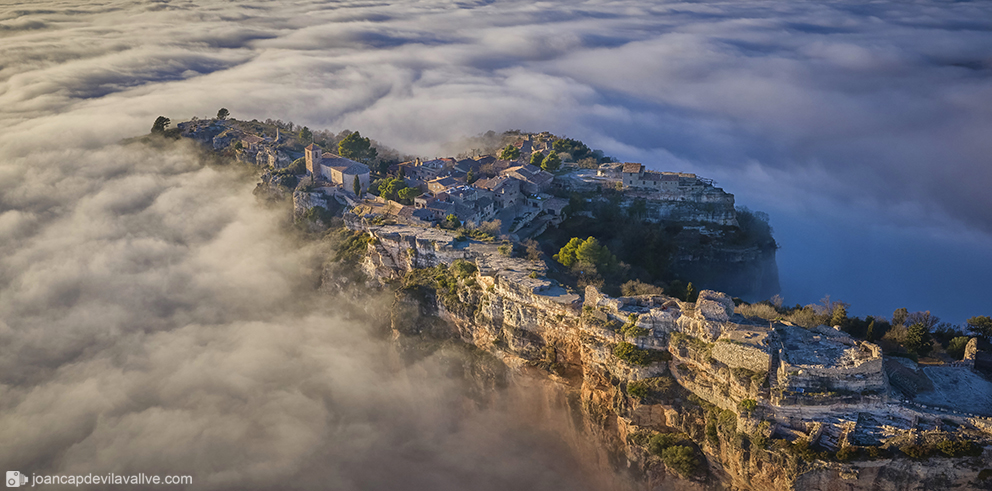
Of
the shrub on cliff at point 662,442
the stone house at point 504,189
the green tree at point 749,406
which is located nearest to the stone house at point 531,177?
the stone house at point 504,189

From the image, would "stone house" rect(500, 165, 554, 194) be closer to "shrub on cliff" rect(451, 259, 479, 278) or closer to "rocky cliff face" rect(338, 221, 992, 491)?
"rocky cliff face" rect(338, 221, 992, 491)

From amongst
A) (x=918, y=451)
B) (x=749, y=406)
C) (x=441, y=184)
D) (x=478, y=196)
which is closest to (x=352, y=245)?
→ (x=441, y=184)

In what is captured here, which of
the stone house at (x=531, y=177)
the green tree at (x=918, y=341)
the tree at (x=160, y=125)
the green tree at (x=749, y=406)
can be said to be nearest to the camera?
the green tree at (x=749, y=406)

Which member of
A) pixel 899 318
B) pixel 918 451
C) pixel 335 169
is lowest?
pixel 899 318

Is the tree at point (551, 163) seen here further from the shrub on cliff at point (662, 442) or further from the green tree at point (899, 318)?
the shrub on cliff at point (662, 442)

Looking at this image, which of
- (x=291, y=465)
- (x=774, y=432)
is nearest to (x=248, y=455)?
(x=291, y=465)

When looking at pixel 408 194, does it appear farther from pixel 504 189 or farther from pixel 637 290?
pixel 637 290
